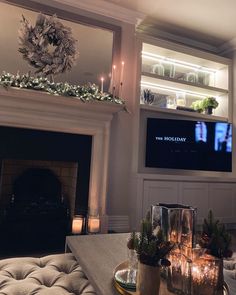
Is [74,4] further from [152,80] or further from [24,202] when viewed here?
[24,202]

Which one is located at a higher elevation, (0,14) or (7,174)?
(0,14)

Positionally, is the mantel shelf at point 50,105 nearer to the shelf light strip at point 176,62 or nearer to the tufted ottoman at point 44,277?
the shelf light strip at point 176,62

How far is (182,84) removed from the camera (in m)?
3.90

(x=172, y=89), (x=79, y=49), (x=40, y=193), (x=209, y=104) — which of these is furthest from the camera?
(x=172, y=89)

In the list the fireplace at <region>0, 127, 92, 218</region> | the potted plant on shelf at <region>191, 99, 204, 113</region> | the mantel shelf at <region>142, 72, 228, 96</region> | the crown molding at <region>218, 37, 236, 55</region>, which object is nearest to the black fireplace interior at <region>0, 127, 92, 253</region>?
the fireplace at <region>0, 127, 92, 218</region>

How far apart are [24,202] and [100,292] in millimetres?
2191

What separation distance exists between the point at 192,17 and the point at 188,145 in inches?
72.4

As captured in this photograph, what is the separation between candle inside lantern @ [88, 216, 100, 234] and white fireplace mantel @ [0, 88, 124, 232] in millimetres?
131

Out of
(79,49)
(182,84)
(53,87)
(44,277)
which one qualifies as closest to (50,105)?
(53,87)

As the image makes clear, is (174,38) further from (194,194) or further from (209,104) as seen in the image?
(194,194)

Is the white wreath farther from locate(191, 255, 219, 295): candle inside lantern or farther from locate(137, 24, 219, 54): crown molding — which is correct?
locate(191, 255, 219, 295): candle inside lantern

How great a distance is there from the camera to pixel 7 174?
2.91 meters

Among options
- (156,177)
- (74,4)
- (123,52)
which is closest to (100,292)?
(156,177)

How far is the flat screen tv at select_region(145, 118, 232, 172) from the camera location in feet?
11.7
